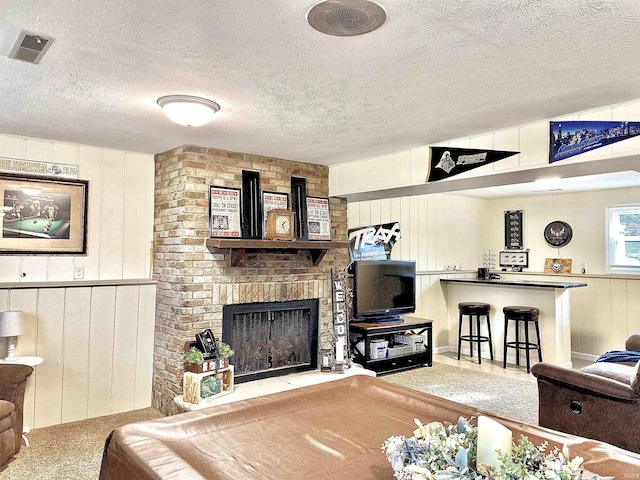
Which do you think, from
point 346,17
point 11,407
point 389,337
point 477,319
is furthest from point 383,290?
point 346,17

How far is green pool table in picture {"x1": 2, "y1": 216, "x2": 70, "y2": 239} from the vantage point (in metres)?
3.64

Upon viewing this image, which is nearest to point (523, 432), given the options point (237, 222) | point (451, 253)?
point (237, 222)

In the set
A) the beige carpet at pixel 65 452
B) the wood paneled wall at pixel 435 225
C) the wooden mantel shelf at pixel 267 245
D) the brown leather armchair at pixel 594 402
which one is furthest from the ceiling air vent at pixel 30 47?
the wood paneled wall at pixel 435 225

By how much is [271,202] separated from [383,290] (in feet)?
6.89

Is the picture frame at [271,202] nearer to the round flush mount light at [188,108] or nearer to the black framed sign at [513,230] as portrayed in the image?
the round flush mount light at [188,108]

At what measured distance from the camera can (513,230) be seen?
741cm

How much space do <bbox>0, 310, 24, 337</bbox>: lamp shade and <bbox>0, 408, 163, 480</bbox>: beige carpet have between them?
32.3 inches

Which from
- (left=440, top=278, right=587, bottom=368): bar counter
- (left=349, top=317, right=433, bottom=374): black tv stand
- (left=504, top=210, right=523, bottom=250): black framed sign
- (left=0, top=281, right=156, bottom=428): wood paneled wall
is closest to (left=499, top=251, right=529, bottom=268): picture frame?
(left=504, top=210, right=523, bottom=250): black framed sign

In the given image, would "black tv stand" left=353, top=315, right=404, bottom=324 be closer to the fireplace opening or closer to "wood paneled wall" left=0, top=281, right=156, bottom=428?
the fireplace opening

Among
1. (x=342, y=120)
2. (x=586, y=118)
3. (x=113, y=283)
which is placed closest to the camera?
(x=586, y=118)

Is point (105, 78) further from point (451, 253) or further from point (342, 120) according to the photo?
point (451, 253)

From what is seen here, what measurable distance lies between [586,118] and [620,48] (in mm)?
938

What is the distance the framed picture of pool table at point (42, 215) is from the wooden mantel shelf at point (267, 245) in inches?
45.1

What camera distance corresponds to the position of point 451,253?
7137 mm
